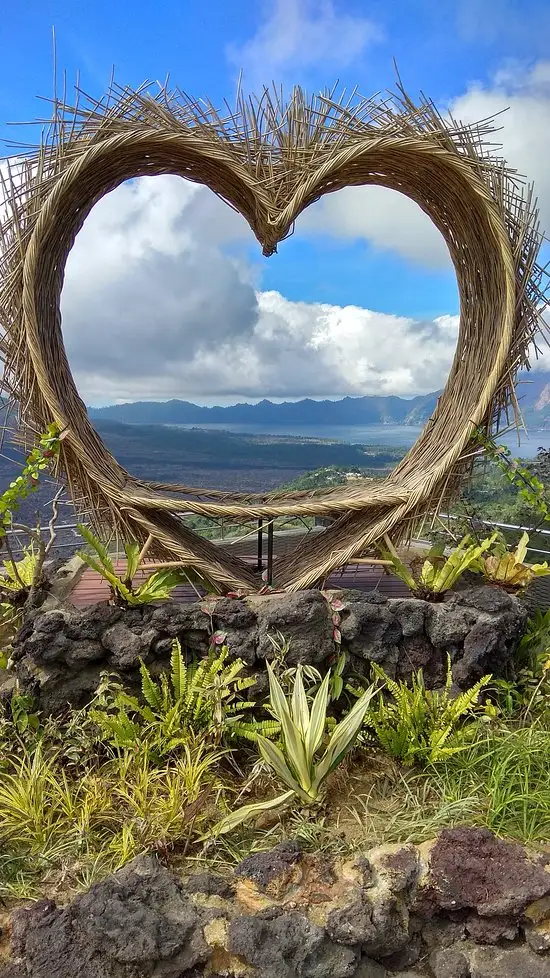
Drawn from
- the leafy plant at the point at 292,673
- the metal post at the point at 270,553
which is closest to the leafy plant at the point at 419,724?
the leafy plant at the point at 292,673

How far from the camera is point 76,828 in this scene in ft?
9.30

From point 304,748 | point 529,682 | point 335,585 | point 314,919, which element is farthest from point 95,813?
point 529,682

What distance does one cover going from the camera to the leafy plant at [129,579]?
363 centimetres

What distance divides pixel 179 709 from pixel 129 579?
0.84 m

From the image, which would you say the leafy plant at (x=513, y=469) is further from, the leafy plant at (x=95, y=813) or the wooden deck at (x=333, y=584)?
the leafy plant at (x=95, y=813)

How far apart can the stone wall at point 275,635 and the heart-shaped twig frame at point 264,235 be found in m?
0.44

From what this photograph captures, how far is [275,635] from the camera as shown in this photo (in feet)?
11.6

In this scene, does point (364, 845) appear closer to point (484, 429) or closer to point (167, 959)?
point (167, 959)

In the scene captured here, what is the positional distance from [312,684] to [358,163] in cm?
324

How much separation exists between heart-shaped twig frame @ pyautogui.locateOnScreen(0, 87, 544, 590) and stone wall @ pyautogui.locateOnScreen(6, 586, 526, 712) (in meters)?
0.44

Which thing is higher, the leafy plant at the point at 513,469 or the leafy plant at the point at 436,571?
the leafy plant at the point at 513,469

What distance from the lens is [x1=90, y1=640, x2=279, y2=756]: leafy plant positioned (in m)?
3.19

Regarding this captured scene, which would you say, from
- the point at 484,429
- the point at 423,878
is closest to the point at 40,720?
the point at 423,878

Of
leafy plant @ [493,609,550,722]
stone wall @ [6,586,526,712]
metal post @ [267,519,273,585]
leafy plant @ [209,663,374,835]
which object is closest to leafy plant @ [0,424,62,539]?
stone wall @ [6,586,526,712]
